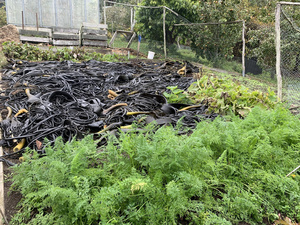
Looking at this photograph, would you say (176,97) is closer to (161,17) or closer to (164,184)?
(164,184)

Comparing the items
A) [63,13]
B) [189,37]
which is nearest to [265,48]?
[189,37]

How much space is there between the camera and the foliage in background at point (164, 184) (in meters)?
1.89

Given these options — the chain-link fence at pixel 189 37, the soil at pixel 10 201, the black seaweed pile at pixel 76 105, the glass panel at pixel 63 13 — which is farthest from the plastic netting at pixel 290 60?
the glass panel at pixel 63 13

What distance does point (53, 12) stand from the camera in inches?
628

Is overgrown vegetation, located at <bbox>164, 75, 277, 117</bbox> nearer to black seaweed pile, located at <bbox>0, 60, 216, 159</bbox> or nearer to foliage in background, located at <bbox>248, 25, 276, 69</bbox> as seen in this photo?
black seaweed pile, located at <bbox>0, 60, 216, 159</bbox>

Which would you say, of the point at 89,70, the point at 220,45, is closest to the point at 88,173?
the point at 89,70

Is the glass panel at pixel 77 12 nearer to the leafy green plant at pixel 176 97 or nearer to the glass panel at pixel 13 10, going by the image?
the glass panel at pixel 13 10

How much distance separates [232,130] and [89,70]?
6639mm

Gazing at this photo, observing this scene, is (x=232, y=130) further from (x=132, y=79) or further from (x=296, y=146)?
(x=132, y=79)

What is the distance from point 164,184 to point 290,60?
596cm

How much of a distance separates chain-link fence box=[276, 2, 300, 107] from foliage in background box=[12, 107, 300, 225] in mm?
3274

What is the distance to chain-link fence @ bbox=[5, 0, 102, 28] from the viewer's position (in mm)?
15250

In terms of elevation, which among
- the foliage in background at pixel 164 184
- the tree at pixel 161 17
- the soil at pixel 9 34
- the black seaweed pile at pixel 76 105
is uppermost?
the tree at pixel 161 17

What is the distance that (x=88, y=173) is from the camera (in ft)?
7.27
